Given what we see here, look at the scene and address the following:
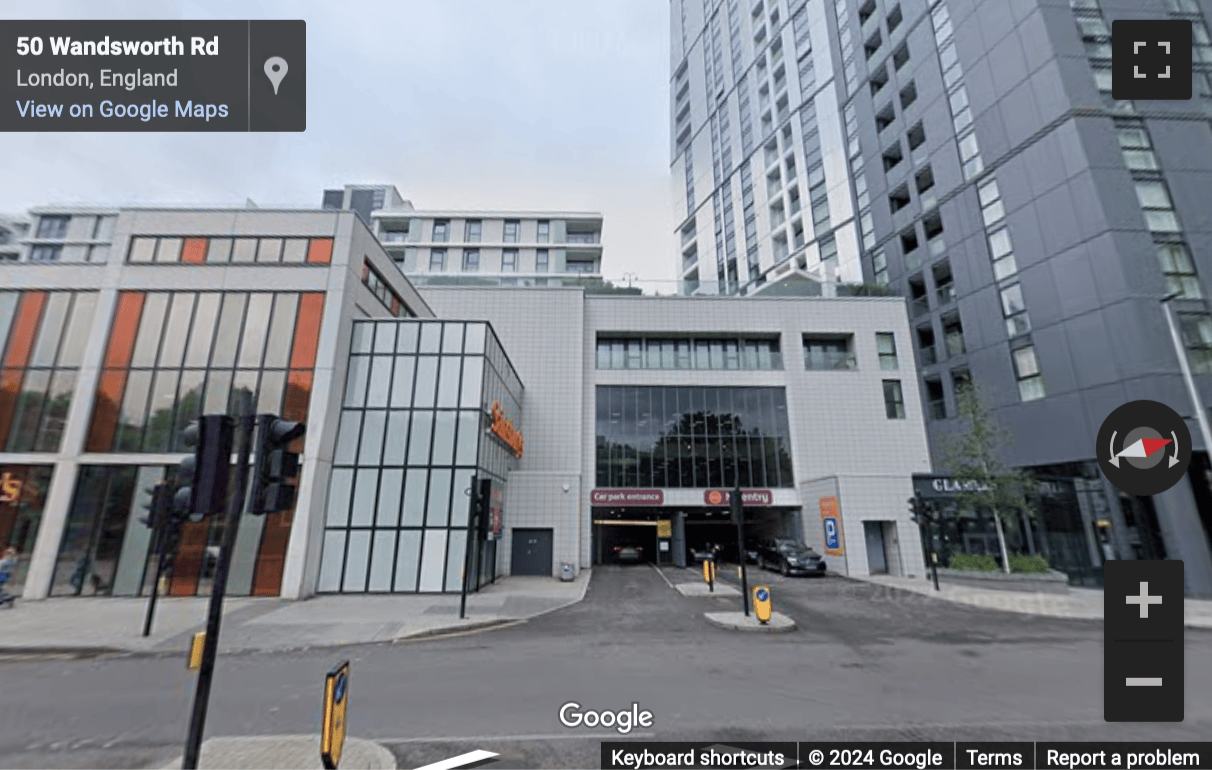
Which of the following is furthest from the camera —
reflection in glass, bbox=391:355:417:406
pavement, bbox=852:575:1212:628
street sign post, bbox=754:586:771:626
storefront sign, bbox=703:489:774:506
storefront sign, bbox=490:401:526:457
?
storefront sign, bbox=703:489:774:506

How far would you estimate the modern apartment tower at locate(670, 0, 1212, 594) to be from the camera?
69.6 ft

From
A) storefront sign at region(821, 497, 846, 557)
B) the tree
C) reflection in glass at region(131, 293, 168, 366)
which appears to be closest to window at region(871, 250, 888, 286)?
the tree

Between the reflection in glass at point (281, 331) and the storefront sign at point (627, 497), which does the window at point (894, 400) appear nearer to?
the storefront sign at point (627, 497)

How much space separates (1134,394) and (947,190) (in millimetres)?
15805

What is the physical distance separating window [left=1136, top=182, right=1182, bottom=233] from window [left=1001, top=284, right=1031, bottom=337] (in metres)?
5.17

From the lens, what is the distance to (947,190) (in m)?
30.6

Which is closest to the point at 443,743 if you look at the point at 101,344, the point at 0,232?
the point at 101,344

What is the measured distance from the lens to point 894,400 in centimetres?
3228

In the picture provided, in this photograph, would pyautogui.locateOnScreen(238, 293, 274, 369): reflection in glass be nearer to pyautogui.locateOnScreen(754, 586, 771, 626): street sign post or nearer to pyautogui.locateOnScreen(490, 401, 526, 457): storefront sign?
pyautogui.locateOnScreen(490, 401, 526, 457): storefront sign

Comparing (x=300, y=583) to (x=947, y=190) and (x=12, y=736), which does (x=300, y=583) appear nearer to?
(x=12, y=736)

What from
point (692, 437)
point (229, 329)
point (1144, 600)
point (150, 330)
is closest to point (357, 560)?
Result: point (229, 329)

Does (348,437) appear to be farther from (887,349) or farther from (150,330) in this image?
(887,349)

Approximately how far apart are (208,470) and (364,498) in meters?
15.3

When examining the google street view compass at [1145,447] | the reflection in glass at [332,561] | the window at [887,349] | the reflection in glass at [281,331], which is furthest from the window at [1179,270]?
the reflection in glass at [281,331]
